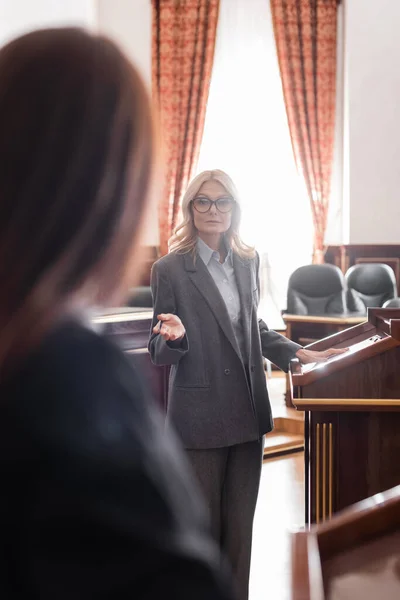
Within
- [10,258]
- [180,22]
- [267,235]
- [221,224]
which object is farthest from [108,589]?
[180,22]

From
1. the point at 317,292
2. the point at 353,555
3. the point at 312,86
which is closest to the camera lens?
the point at 353,555

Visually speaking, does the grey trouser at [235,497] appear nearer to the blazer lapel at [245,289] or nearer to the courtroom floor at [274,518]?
the courtroom floor at [274,518]

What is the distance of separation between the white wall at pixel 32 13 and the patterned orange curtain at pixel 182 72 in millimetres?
1309

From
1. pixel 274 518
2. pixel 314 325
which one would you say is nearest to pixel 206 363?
pixel 274 518

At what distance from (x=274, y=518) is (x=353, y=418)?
1665 millimetres

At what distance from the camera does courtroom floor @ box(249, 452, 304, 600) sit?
3.15 m

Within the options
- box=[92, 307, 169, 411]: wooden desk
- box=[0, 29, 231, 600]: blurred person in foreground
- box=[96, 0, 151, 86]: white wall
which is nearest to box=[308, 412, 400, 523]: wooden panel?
box=[92, 307, 169, 411]: wooden desk

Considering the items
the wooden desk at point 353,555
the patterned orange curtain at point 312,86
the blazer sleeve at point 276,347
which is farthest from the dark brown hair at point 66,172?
the patterned orange curtain at point 312,86

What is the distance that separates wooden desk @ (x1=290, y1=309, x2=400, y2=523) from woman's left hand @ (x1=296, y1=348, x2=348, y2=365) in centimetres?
3

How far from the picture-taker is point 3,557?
0.53 metres

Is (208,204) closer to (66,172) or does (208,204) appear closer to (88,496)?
A: (66,172)

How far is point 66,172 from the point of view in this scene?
0.62 m

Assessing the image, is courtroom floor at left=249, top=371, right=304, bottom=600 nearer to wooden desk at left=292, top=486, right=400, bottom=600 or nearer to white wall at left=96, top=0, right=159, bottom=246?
wooden desk at left=292, top=486, right=400, bottom=600

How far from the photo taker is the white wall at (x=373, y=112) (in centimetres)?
941
